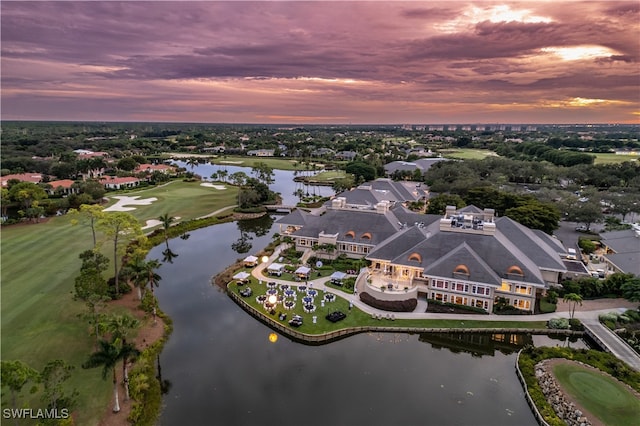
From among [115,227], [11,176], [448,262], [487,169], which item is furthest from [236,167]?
[448,262]

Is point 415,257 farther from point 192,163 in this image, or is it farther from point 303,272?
point 192,163

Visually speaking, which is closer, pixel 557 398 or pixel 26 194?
pixel 557 398

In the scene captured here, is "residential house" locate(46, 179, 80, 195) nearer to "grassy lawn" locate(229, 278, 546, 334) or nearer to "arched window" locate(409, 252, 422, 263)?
"grassy lawn" locate(229, 278, 546, 334)

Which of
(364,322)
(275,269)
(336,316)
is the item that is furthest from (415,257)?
(275,269)

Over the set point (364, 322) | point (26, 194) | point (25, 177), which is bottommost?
point (364, 322)

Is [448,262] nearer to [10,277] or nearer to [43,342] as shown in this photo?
[43,342]

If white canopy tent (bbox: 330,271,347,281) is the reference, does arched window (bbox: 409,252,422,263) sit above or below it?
above

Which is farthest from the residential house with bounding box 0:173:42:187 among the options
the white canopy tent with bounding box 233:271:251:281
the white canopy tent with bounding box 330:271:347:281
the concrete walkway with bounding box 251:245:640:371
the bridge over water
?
the bridge over water
